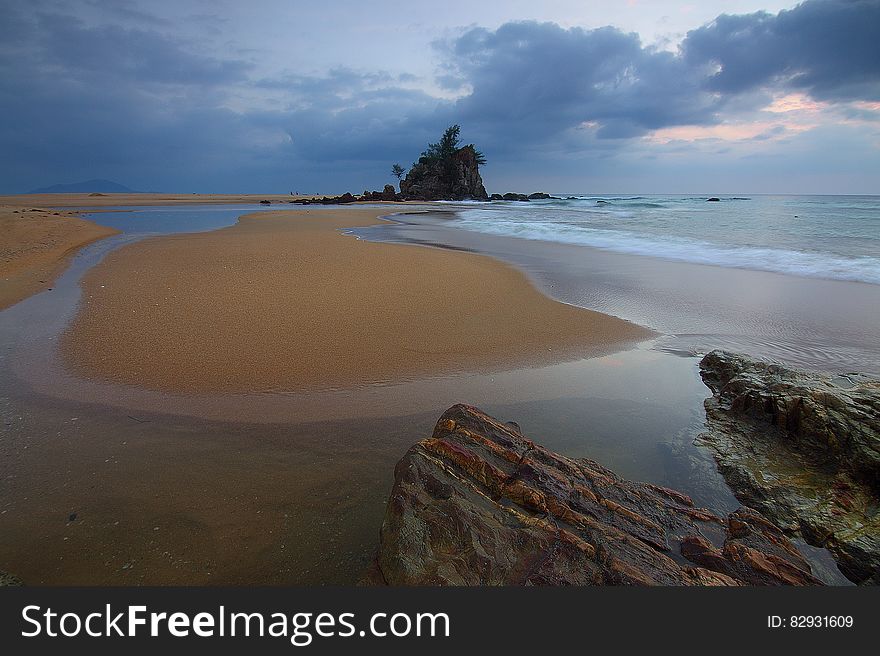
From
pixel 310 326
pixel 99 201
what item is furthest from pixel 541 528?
pixel 99 201

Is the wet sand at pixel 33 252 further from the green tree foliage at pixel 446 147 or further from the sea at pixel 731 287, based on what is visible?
the green tree foliage at pixel 446 147

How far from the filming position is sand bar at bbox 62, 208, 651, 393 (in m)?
4.25

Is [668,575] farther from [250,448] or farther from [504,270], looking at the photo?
[504,270]

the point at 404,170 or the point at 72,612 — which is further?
the point at 404,170

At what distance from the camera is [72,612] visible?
155cm

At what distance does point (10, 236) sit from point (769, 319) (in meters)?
19.7

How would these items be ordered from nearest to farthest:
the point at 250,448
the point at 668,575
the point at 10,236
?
the point at 668,575, the point at 250,448, the point at 10,236

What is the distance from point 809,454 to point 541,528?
231 centimetres

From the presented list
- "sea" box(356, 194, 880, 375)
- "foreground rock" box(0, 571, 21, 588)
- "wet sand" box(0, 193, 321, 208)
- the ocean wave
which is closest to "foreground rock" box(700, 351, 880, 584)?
"sea" box(356, 194, 880, 375)

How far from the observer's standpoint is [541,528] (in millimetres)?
1872

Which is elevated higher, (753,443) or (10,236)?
(10,236)

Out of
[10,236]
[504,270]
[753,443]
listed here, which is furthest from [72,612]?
[10,236]

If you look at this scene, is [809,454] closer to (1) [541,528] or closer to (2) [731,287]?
(1) [541,528]

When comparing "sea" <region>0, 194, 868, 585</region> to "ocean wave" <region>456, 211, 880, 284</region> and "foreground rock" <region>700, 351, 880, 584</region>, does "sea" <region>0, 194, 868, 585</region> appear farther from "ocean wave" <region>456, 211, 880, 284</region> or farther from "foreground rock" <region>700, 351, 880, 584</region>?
"ocean wave" <region>456, 211, 880, 284</region>
